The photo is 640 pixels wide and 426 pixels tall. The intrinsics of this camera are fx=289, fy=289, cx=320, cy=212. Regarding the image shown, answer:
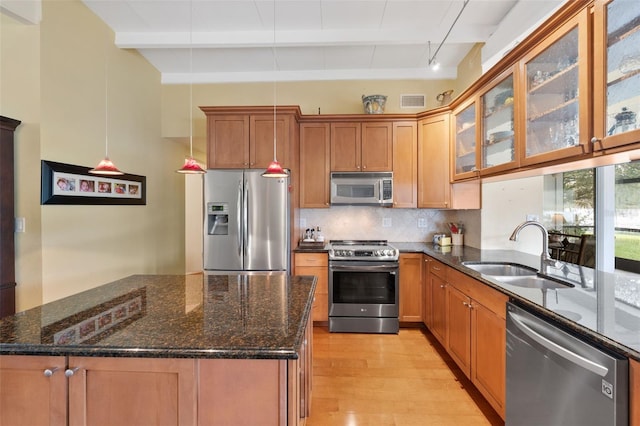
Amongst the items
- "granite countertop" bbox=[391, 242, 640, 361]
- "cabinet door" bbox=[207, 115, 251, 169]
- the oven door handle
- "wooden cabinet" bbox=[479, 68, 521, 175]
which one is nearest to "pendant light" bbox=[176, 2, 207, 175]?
"cabinet door" bbox=[207, 115, 251, 169]

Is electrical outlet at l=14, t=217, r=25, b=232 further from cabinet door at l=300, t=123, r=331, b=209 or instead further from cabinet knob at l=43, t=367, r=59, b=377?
cabinet door at l=300, t=123, r=331, b=209

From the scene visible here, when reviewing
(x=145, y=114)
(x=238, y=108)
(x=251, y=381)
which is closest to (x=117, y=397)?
(x=251, y=381)

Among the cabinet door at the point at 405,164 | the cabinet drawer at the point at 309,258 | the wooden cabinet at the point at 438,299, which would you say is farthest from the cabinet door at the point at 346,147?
the wooden cabinet at the point at 438,299

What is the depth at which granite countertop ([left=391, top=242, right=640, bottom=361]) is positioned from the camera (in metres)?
1.08

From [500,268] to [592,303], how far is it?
1023mm

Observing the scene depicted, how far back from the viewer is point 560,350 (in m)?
1.27

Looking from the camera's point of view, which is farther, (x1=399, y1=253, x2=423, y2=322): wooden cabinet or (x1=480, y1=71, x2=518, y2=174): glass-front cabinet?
(x1=399, y1=253, x2=423, y2=322): wooden cabinet

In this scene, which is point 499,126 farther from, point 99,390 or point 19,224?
point 19,224

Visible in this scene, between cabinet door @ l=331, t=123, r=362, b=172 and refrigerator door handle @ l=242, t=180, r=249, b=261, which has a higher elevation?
cabinet door @ l=331, t=123, r=362, b=172

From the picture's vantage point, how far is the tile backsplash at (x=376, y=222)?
3877mm

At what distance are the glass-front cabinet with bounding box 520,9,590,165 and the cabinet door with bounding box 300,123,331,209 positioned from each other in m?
2.05

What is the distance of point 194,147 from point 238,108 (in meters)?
1.70

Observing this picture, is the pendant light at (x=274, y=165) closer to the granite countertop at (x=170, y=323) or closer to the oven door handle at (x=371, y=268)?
the granite countertop at (x=170, y=323)

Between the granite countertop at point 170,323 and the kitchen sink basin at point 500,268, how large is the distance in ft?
5.10
